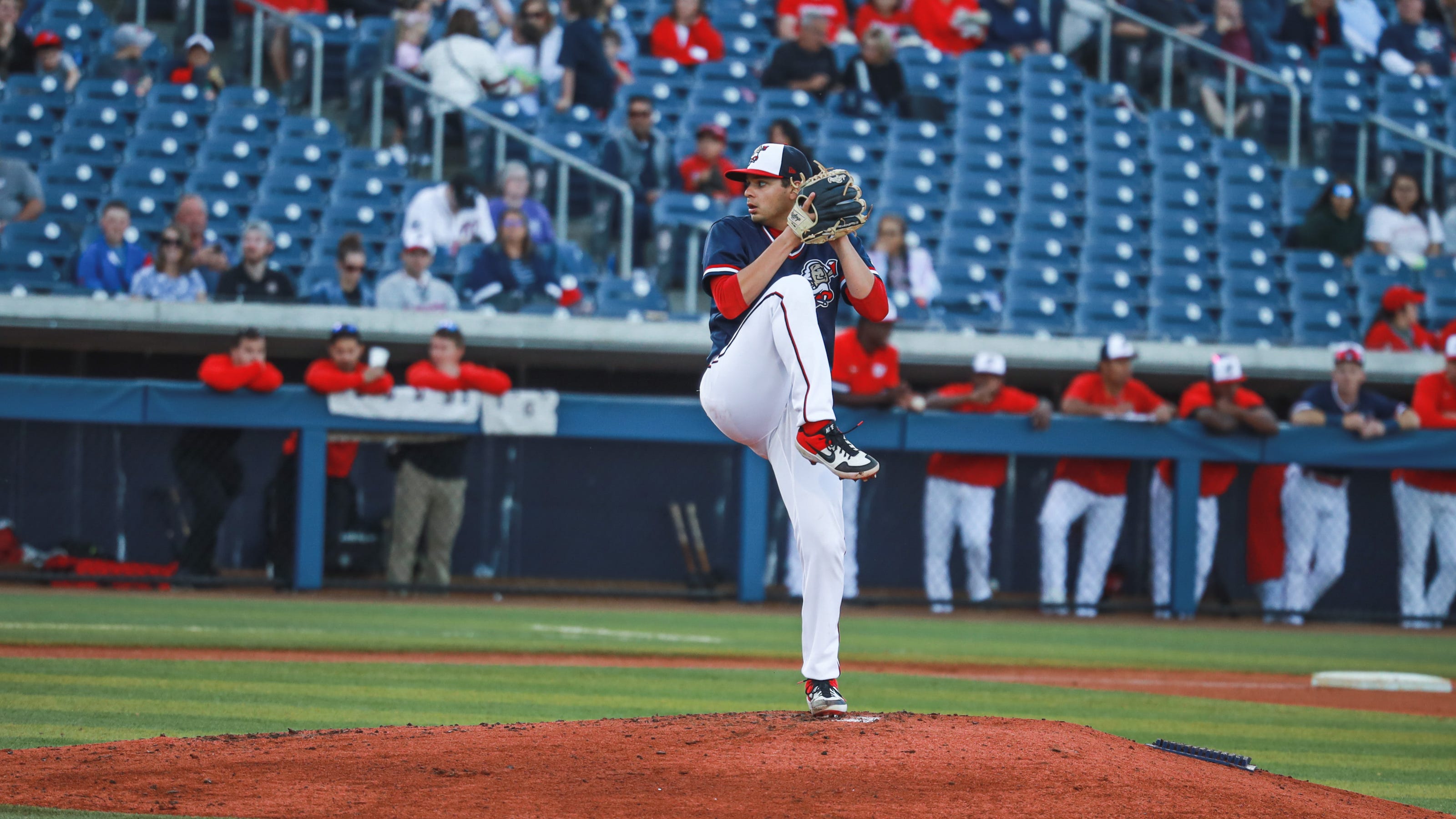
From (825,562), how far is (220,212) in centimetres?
882

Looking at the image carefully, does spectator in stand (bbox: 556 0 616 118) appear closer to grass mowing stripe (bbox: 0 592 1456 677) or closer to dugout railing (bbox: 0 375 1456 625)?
dugout railing (bbox: 0 375 1456 625)

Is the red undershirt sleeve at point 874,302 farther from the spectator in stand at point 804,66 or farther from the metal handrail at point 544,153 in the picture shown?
the spectator in stand at point 804,66

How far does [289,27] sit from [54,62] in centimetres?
190

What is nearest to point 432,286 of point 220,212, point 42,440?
point 220,212

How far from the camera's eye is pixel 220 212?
1198cm

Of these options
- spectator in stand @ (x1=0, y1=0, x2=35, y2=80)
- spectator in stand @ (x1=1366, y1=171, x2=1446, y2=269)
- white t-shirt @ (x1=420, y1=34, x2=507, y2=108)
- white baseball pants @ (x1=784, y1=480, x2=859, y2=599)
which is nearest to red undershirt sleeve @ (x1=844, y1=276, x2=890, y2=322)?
white baseball pants @ (x1=784, y1=480, x2=859, y2=599)

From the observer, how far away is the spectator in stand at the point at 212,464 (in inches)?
391

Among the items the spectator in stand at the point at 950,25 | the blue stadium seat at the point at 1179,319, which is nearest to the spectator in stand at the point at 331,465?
the blue stadium seat at the point at 1179,319

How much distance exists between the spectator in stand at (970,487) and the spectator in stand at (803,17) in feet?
15.8

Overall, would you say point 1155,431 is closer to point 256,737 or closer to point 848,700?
point 848,700

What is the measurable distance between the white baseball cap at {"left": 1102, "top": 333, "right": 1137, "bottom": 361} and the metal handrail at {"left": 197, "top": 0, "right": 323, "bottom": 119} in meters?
6.71

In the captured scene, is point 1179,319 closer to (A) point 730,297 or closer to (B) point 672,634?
(B) point 672,634

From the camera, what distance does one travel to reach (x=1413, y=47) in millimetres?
16406

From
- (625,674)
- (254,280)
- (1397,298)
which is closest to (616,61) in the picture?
(254,280)
